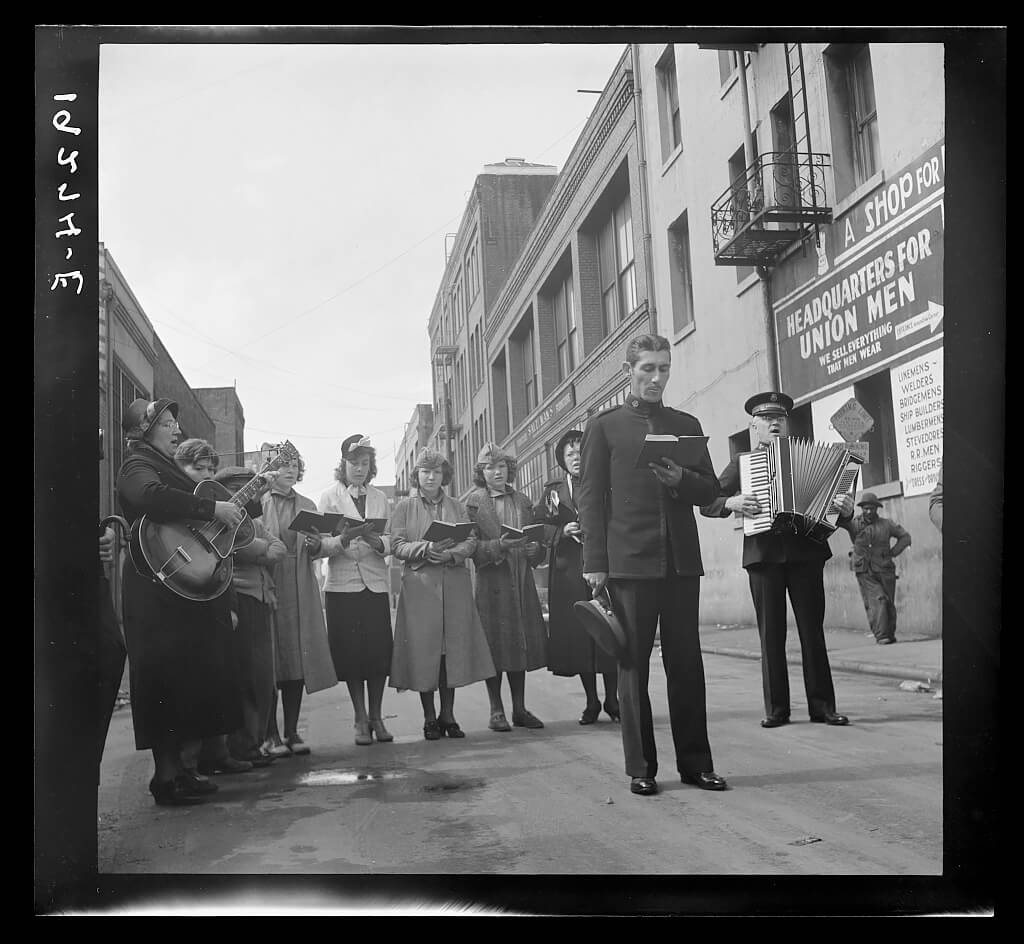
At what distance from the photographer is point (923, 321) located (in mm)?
4422

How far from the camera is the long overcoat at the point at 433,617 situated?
19.1 feet

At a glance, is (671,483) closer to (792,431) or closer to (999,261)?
(792,431)

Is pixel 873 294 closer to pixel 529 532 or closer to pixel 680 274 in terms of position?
pixel 680 274

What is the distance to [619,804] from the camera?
4289 millimetres

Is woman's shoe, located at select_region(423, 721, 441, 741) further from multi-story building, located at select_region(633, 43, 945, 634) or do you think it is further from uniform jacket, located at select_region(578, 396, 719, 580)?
→ multi-story building, located at select_region(633, 43, 945, 634)

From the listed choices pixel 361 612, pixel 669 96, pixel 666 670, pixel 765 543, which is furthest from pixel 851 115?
pixel 361 612

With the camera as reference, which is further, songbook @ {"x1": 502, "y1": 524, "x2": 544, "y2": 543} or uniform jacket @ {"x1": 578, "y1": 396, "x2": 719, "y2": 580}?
songbook @ {"x1": 502, "y1": 524, "x2": 544, "y2": 543}

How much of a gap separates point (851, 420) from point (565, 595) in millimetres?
2128

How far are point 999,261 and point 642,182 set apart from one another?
6.15ft

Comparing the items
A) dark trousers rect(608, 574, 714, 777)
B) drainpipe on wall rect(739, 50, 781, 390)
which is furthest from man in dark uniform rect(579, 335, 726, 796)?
drainpipe on wall rect(739, 50, 781, 390)

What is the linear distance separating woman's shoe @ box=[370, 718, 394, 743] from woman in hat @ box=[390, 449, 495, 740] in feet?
0.78

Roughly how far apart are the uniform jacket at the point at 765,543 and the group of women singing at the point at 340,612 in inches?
38.7

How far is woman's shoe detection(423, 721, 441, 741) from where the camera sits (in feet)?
18.0
